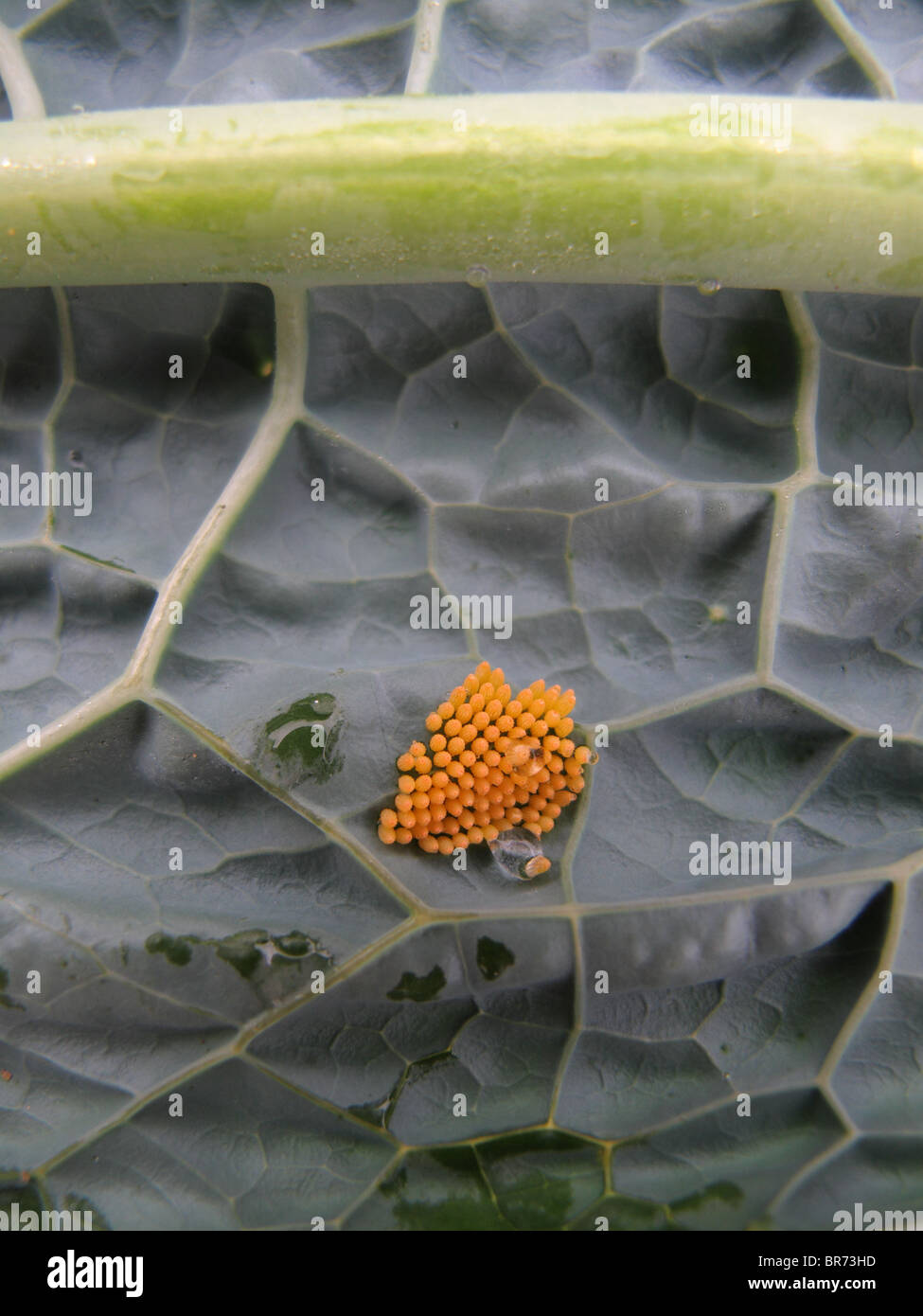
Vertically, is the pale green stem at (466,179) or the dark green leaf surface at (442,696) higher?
the pale green stem at (466,179)

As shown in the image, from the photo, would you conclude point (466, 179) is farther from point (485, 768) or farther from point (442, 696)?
point (485, 768)

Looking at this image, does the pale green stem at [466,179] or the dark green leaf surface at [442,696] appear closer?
the pale green stem at [466,179]

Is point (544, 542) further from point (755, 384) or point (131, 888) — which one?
point (131, 888)

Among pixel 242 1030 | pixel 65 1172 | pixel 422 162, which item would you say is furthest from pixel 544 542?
pixel 65 1172

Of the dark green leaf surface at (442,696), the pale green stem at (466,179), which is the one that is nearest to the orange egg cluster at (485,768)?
the dark green leaf surface at (442,696)

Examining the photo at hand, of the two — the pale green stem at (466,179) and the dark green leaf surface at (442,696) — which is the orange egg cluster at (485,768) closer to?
the dark green leaf surface at (442,696)

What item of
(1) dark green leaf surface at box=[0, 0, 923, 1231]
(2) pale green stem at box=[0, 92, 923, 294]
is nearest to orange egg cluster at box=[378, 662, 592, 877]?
(1) dark green leaf surface at box=[0, 0, 923, 1231]

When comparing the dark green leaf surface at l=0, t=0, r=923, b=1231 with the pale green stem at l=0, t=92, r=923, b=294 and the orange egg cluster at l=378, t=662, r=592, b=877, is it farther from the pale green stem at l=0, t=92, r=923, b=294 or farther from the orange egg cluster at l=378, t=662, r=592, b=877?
the pale green stem at l=0, t=92, r=923, b=294
